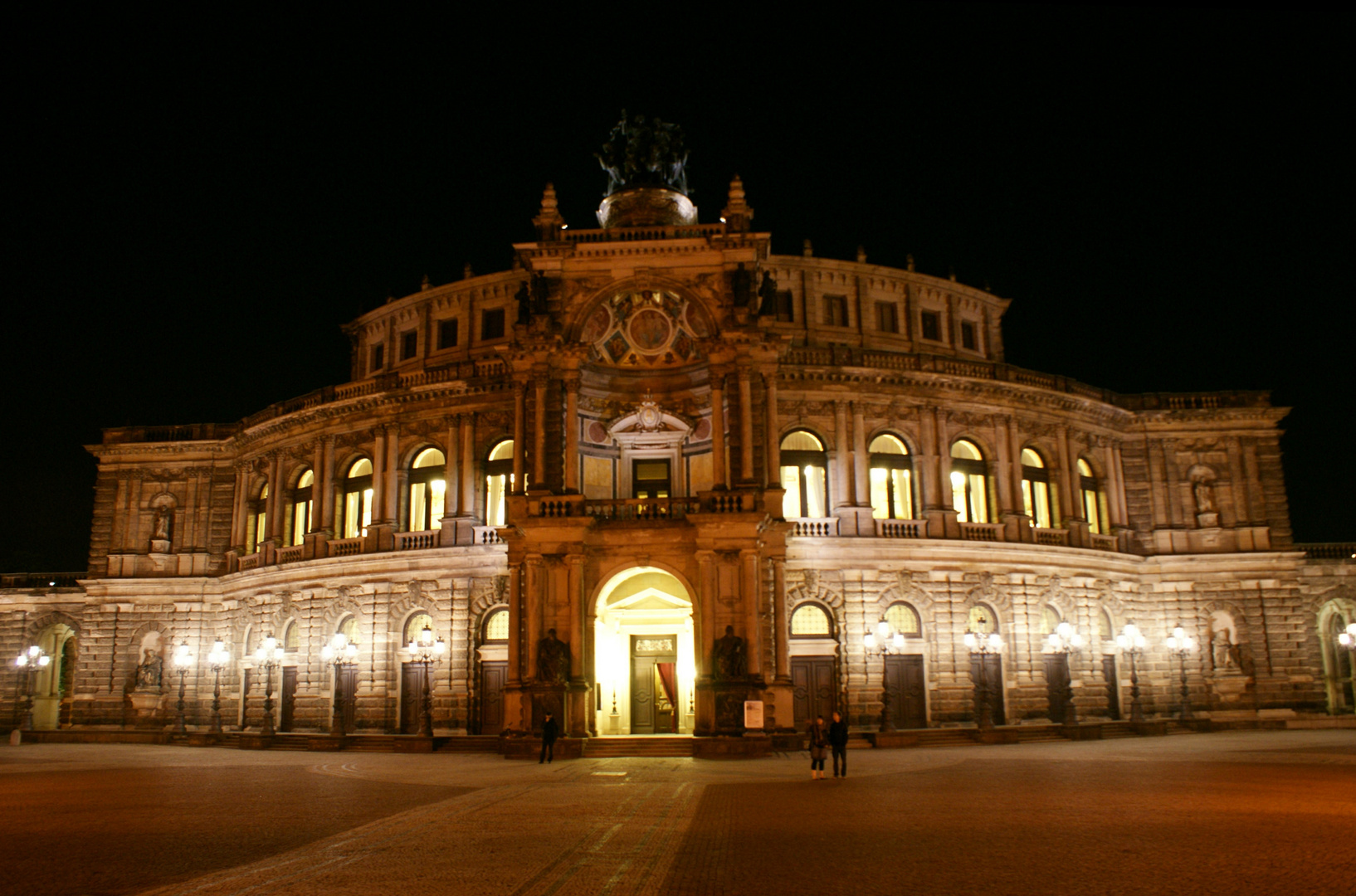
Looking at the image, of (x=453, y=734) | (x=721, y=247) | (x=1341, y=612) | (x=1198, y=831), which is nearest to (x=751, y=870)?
(x=1198, y=831)

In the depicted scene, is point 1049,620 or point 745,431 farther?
point 1049,620

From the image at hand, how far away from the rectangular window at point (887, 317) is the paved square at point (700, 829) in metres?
25.2

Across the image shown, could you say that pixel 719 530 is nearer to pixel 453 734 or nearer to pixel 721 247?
pixel 721 247

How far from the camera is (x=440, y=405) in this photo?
145 ft

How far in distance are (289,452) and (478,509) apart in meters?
11.6

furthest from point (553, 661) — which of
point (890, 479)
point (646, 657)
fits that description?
point (890, 479)

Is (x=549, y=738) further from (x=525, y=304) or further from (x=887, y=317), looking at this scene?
(x=887, y=317)

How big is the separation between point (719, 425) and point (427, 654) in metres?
15.7

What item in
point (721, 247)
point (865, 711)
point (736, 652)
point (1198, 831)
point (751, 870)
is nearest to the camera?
point (751, 870)

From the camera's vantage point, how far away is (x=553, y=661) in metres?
33.2

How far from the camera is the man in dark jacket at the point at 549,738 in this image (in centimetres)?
3027

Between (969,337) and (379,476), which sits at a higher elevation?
(969,337)

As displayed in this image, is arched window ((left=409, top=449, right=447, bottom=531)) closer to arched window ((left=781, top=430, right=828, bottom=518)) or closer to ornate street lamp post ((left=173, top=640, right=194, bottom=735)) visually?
ornate street lamp post ((left=173, top=640, right=194, bottom=735))

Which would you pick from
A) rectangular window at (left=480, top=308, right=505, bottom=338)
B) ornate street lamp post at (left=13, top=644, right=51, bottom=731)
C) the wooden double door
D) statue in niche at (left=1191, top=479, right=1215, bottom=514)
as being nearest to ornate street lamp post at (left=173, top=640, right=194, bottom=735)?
ornate street lamp post at (left=13, top=644, right=51, bottom=731)
